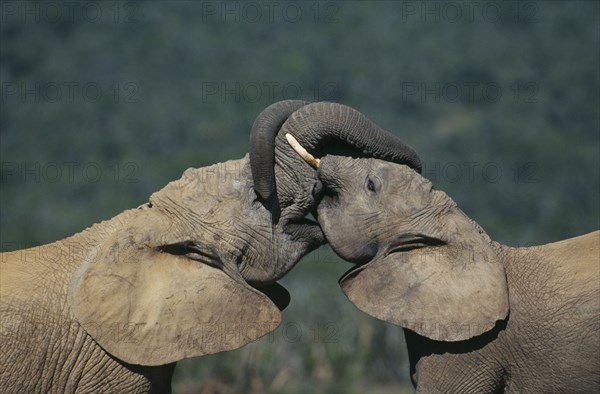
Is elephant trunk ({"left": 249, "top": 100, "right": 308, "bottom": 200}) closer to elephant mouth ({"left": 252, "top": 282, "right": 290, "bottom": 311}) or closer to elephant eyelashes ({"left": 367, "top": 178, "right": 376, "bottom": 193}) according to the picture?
elephant eyelashes ({"left": 367, "top": 178, "right": 376, "bottom": 193})

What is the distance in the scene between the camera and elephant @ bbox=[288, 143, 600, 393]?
21.4ft

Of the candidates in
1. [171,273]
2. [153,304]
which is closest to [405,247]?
[171,273]

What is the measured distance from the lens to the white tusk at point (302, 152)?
6684 mm

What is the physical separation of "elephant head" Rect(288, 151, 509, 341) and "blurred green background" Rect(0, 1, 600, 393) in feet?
49.6

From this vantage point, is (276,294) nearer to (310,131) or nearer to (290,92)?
(310,131)

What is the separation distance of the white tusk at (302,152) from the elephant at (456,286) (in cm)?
1

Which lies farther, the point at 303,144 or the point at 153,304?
the point at 303,144

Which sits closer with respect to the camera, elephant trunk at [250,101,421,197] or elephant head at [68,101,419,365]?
elephant head at [68,101,419,365]

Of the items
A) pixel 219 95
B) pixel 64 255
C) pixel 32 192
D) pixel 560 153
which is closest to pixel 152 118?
pixel 219 95

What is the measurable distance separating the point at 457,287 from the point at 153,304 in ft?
4.98

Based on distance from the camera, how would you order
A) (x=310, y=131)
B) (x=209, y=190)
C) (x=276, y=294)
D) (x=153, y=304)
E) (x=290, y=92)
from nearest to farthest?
(x=153, y=304), (x=310, y=131), (x=209, y=190), (x=276, y=294), (x=290, y=92)

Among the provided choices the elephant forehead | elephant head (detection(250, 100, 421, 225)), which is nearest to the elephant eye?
elephant head (detection(250, 100, 421, 225))

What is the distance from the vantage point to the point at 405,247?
265 inches

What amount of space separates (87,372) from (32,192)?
29.1m
